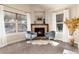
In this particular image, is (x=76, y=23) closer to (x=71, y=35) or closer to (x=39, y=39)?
(x=71, y=35)

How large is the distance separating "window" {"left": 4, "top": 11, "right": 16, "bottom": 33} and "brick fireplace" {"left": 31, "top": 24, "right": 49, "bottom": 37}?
44cm

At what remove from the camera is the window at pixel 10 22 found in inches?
102

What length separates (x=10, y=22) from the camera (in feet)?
8.63

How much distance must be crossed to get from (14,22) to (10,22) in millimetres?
94

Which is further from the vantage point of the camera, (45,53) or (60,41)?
(60,41)

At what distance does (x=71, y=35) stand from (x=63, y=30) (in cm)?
21

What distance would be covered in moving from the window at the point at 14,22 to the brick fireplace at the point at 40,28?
0.21 meters

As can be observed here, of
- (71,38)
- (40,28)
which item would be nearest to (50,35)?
(40,28)

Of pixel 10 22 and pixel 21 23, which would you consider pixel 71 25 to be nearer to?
pixel 21 23

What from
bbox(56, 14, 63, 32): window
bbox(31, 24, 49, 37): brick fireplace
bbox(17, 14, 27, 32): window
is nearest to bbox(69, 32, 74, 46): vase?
bbox(56, 14, 63, 32): window

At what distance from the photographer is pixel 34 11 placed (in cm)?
270

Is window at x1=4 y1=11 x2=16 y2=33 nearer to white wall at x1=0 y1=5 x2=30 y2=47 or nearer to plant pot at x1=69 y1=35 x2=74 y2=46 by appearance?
white wall at x1=0 y1=5 x2=30 y2=47
